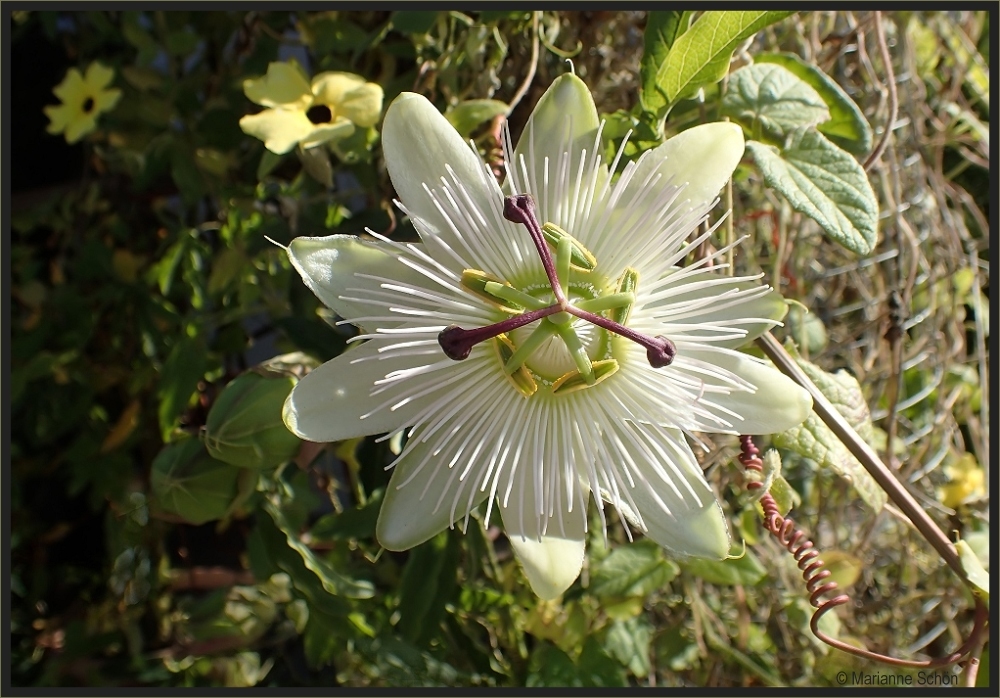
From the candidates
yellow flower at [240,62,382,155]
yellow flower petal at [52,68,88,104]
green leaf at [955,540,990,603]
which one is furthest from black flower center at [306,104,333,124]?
green leaf at [955,540,990,603]

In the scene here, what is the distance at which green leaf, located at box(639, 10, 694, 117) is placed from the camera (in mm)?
799

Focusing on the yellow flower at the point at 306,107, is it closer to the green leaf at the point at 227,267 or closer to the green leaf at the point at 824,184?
the green leaf at the point at 227,267

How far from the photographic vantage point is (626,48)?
1174 millimetres

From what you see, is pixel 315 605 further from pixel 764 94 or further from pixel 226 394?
pixel 764 94

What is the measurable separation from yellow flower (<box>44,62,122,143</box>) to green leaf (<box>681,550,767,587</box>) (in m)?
1.23

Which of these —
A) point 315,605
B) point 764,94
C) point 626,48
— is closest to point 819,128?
point 764,94

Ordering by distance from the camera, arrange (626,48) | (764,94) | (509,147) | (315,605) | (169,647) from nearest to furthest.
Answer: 1. (509,147)
2. (764,94)
3. (315,605)
4. (626,48)
5. (169,647)

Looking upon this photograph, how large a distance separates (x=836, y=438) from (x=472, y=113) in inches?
21.5

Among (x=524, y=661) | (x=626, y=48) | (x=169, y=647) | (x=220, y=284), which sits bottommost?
(x=169, y=647)

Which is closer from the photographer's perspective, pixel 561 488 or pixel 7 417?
pixel 561 488

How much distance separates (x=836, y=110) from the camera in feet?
2.95

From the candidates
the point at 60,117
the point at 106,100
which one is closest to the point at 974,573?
the point at 106,100

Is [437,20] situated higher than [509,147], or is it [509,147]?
[437,20]

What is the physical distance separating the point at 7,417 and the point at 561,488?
948mm
